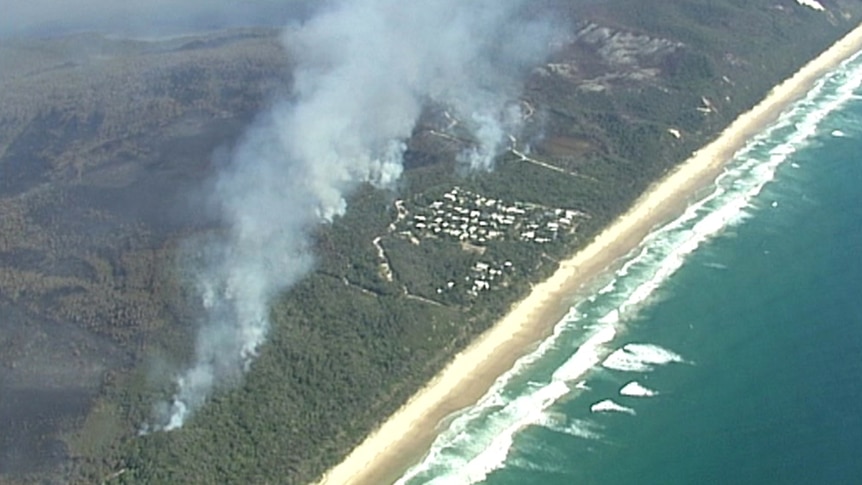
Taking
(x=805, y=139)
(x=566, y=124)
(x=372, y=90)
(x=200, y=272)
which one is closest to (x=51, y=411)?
(x=200, y=272)

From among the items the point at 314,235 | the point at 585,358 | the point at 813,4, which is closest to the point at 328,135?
the point at 314,235

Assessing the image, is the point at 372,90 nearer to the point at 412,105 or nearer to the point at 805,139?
the point at 412,105

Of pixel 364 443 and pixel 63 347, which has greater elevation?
pixel 63 347

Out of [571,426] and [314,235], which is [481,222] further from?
[571,426]

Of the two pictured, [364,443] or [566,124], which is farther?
[566,124]

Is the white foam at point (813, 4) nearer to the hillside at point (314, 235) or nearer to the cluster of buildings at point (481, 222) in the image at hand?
the hillside at point (314, 235)

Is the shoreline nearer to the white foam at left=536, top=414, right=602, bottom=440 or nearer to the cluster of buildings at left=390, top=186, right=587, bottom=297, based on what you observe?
the cluster of buildings at left=390, top=186, right=587, bottom=297
